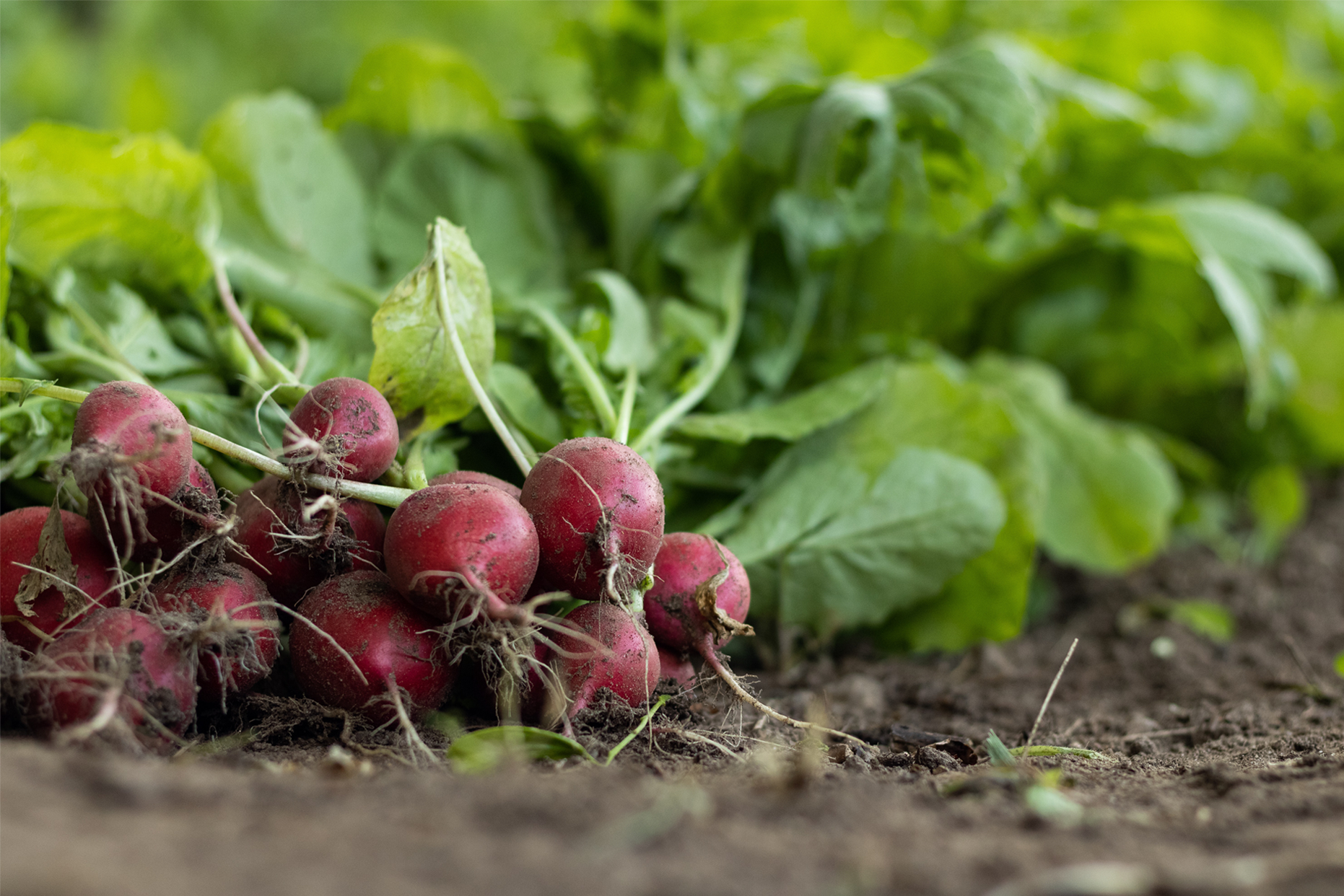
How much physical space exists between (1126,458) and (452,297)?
186 cm

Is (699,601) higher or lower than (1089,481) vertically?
higher

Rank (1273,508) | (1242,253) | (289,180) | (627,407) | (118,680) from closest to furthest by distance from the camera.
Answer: (118,680) < (627,407) < (289,180) < (1242,253) < (1273,508)

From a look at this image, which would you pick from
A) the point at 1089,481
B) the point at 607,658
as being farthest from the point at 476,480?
the point at 1089,481

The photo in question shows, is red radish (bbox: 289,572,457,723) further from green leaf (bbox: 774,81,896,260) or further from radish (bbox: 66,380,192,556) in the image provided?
green leaf (bbox: 774,81,896,260)

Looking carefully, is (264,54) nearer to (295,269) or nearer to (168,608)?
(295,269)

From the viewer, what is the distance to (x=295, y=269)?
2.14 metres

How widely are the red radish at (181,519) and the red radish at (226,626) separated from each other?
5 cm

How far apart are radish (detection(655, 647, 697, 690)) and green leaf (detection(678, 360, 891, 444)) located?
45 cm

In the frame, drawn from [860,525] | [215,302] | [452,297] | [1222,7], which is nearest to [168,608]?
[452,297]

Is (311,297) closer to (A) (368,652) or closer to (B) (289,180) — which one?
(B) (289,180)

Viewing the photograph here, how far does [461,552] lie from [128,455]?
44 cm

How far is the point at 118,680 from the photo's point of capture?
1131 mm

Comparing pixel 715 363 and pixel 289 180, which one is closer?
pixel 715 363

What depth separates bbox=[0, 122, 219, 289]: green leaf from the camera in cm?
178
